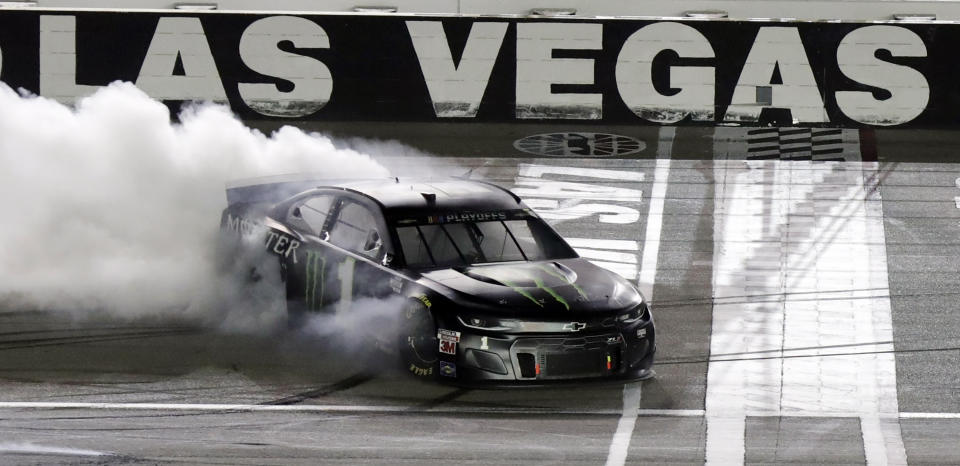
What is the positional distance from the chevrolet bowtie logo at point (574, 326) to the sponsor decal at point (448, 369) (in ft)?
2.40

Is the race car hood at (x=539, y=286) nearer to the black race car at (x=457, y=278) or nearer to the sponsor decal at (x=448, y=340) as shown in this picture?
the black race car at (x=457, y=278)

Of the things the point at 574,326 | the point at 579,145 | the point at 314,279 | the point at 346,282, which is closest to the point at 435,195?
the point at 346,282

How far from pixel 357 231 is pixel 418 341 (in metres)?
1.30

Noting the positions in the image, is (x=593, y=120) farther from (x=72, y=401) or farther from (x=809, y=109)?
(x=72, y=401)

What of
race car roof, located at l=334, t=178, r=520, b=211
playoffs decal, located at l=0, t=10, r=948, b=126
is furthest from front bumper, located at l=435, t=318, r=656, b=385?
playoffs decal, located at l=0, t=10, r=948, b=126

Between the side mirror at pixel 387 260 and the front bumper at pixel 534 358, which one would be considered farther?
the side mirror at pixel 387 260

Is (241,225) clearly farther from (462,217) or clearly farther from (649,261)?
(649,261)

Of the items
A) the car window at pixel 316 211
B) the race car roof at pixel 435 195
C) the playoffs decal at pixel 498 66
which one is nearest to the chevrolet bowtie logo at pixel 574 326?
the race car roof at pixel 435 195

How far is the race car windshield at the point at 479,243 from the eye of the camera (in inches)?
392

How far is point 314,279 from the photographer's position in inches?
408

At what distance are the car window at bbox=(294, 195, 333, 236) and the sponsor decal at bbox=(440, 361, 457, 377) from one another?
1.85 meters

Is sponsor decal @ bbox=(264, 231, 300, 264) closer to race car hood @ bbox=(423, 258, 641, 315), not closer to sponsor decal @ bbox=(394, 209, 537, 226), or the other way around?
sponsor decal @ bbox=(394, 209, 537, 226)

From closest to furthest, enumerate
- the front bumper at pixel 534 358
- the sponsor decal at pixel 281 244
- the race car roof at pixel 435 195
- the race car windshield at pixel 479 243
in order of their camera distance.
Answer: the front bumper at pixel 534 358 → the race car windshield at pixel 479 243 → the race car roof at pixel 435 195 → the sponsor decal at pixel 281 244

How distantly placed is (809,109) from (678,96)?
5.37ft
